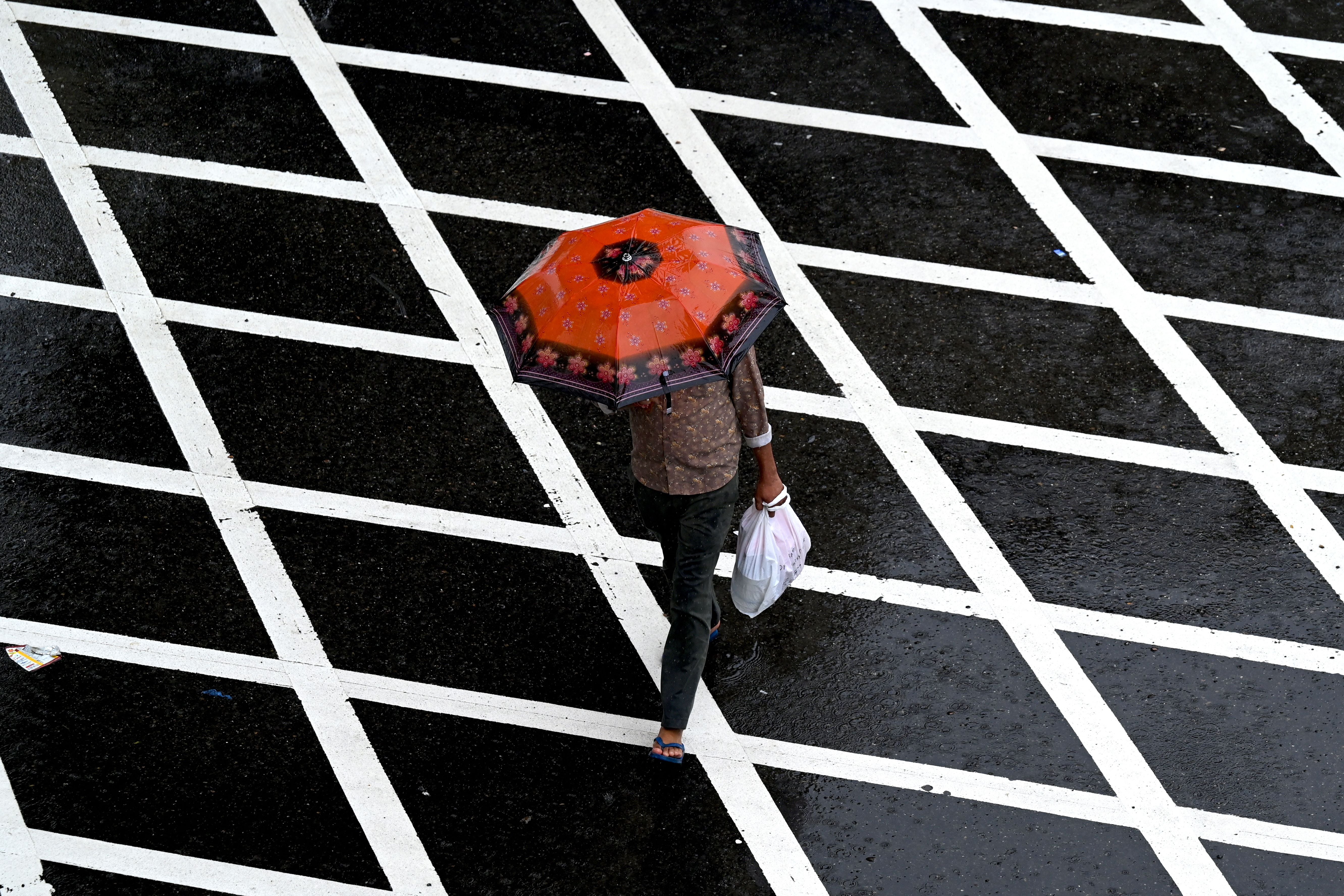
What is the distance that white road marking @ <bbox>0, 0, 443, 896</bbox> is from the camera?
5.23 metres

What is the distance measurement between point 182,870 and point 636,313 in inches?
109

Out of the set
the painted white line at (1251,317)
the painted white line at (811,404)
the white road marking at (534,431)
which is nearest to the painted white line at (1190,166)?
the painted white line at (1251,317)

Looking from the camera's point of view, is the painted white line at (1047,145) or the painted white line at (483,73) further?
the painted white line at (483,73)

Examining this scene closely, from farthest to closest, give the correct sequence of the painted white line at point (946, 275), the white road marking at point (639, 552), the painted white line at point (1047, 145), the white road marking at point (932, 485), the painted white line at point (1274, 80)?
1. the painted white line at point (1274, 80)
2. the painted white line at point (1047, 145)
3. the painted white line at point (946, 275)
4. the white road marking at point (639, 552)
5. the white road marking at point (932, 485)

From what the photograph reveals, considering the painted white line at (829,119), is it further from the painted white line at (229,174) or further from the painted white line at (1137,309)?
the painted white line at (229,174)

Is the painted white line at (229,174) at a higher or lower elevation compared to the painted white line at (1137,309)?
higher

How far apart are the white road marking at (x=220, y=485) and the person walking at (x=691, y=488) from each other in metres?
1.11

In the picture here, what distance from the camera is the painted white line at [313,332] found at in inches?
271

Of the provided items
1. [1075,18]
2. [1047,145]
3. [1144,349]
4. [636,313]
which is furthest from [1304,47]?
[636,313]

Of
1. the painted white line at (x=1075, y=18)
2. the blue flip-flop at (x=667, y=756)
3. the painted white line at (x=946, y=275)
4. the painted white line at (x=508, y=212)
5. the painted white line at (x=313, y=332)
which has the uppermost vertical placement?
the painted white line at (x=1075, y=18)

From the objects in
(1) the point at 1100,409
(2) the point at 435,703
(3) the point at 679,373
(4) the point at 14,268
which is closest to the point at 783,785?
(2) the point at 435,703

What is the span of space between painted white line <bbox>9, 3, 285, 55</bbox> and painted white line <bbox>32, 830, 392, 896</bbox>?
17.0 feet

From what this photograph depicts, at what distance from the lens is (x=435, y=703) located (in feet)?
18.3

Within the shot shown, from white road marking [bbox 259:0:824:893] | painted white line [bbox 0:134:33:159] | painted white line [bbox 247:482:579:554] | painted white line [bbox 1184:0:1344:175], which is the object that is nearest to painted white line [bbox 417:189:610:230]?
white road marking [bbox 259:0:824:893]
